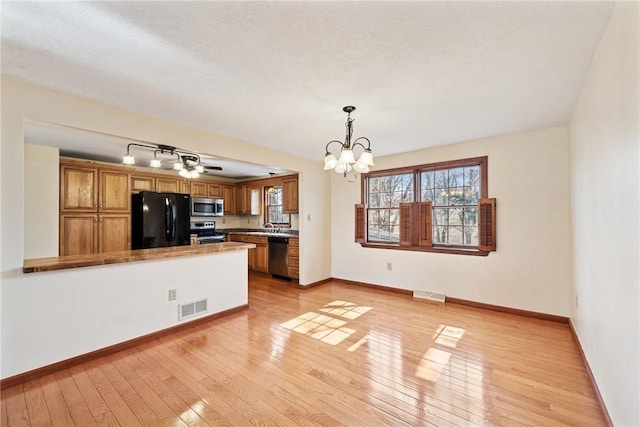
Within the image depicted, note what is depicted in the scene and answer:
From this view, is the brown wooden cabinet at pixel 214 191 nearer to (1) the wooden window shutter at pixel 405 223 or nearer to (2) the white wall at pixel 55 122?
(2) the white wall at pixel 55 122

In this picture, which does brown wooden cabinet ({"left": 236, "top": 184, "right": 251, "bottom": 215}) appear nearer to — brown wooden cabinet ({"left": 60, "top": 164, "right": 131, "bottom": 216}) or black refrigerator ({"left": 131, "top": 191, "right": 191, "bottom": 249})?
black refrigerator ({"left": 131, "top": 191, "right": 191, "bottom": 249})

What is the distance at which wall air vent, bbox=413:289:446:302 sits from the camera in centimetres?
407

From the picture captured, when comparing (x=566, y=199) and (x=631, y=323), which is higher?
(x=566, y=199)

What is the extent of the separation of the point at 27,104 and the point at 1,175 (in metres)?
0.61

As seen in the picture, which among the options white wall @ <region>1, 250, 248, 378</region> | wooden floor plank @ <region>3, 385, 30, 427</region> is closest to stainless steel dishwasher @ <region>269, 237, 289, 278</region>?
white wall @ <region>1, 250, 248, 378</region>

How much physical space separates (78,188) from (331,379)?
15.5ft

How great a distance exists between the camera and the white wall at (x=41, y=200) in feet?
11.8

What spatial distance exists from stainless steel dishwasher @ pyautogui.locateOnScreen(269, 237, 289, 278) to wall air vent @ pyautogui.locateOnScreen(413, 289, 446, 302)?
246cm

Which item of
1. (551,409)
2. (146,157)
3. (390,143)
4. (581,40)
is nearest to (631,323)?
(551,409)

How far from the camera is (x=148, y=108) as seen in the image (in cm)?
262

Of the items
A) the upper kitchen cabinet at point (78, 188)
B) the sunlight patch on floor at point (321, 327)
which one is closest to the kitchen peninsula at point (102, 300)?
the sunlight patch on floor at point (321, 327)

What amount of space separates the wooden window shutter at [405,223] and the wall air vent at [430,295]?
0.78 m

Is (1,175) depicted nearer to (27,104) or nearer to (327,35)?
(27,104)

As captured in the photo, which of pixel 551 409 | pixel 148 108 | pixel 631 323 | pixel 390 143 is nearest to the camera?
pixel 631 323
